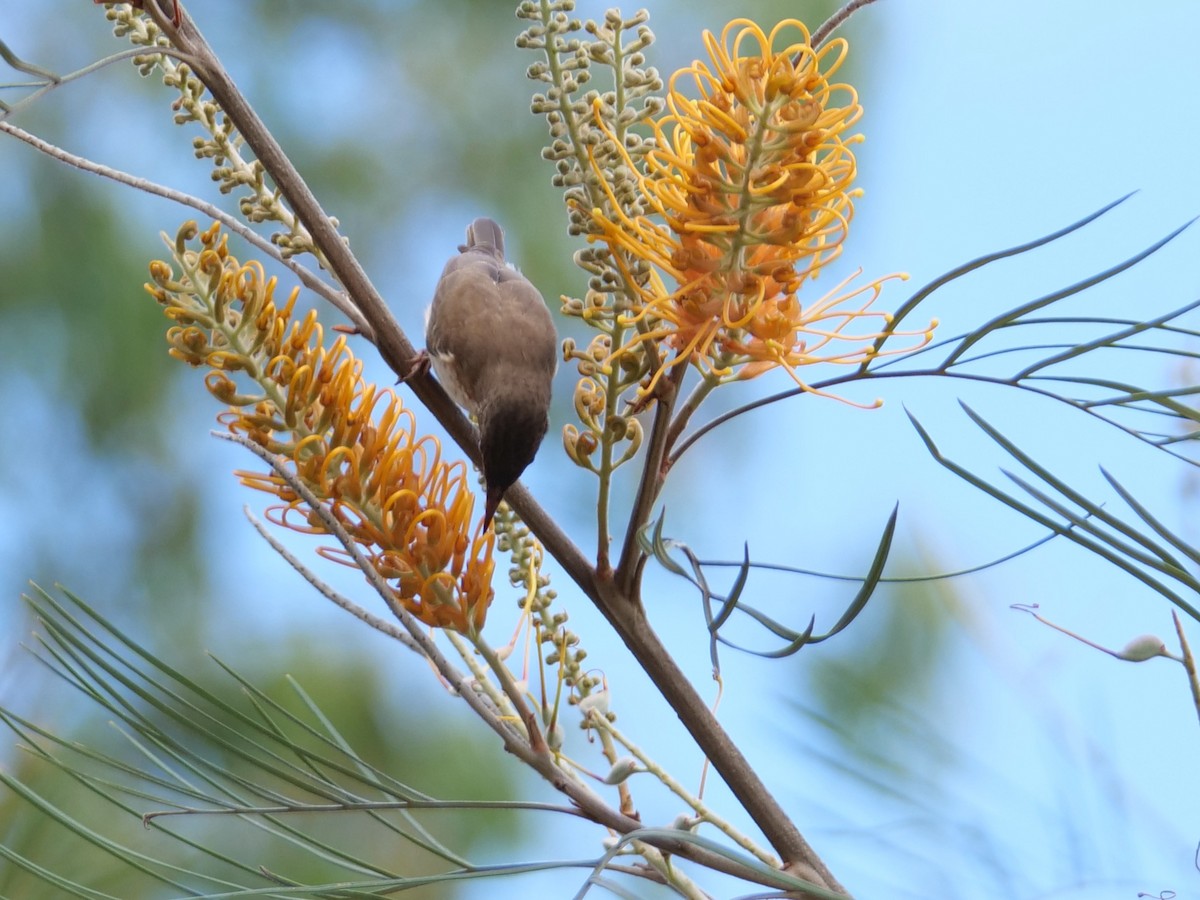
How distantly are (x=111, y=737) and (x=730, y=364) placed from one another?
4.86ft

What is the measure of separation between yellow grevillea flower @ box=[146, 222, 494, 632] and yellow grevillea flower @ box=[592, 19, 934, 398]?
14cm

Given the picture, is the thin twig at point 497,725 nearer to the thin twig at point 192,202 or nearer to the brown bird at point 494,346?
the thin twig at point 192,202

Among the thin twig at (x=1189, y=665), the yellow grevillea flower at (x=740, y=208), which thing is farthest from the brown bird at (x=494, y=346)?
the thin twig at (x=1189, y=665)

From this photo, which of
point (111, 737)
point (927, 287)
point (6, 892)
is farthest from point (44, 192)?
point (927, 287)

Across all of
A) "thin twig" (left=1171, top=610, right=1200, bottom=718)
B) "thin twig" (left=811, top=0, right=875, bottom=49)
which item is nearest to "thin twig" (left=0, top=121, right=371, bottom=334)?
"thin twig" (left=811, top=0, right=875, bottom=49)

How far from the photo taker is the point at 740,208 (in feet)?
1.63

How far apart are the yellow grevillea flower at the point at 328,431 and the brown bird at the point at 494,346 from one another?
0.33 meters

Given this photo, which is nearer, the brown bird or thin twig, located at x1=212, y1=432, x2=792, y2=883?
thin twig, located at x1=212, y1=432, x2=792, y2=883

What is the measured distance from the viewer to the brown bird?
1.02 metres

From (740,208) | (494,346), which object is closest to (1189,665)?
(740,208)

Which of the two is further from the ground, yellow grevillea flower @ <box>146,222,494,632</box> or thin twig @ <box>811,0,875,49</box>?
thin twig @ <box>811,0,875,49</box>

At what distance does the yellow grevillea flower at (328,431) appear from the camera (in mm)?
585

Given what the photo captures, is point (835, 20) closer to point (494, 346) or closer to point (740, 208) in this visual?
point (740, 208)

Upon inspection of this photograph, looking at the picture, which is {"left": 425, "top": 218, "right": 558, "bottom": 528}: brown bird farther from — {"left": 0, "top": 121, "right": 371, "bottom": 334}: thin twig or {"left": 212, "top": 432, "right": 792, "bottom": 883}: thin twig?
{"left": 212, "top": 432, "right": 792, "bottom": 883}: thin twig
